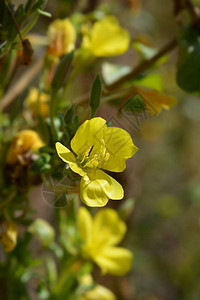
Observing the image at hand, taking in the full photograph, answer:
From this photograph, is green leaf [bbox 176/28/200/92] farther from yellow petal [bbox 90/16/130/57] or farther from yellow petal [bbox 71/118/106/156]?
yellow petal [bbox 71/118/106/156]

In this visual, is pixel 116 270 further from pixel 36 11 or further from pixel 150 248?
pixel 150 248

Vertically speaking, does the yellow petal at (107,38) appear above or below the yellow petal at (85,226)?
above

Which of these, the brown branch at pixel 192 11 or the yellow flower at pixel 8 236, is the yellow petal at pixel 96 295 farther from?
the brown branch at pixel 192 11

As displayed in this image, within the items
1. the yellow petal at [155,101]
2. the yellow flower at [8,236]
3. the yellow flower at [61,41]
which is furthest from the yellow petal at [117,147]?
the yellow flower at [61,41]

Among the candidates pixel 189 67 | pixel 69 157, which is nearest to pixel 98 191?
pixel 69 157

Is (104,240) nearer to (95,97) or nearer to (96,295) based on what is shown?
(96,295)

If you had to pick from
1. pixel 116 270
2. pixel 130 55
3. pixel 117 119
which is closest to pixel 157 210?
Result: pixel 130 55
